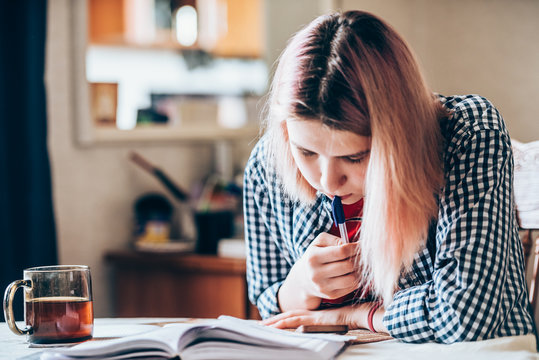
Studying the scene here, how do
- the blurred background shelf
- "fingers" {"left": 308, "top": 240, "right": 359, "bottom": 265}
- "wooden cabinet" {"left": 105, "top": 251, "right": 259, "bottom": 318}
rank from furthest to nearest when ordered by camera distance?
the blurred background shelf → "wooden cabinet" {"left": 105, "top": 251, "right": 259, "bottom": 318} → "fingers" {"left": 308, "top": 240, "right": 359, "bottom": 265}

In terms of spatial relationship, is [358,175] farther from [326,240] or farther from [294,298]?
[294,298]

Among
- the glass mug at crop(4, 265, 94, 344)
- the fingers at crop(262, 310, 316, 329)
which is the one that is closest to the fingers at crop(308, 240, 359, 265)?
the fingers at crop(262, 310, 316, 329)

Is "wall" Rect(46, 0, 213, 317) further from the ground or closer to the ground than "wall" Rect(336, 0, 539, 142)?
closer to the ground

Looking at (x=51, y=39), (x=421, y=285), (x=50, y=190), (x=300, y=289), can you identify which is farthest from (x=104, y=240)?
(x=421, y=285)

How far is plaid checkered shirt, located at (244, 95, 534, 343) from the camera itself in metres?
0.98

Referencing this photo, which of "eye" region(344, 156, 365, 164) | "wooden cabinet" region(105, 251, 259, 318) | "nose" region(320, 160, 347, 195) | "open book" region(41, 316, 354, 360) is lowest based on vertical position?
"wooden cabinet" region(105, 251, 259, 318)

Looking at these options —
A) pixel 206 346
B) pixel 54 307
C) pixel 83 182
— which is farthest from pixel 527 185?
pixel 83 182

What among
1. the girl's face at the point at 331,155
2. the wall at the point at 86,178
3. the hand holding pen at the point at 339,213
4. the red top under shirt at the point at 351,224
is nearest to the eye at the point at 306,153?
the girl's face at the point at 331,155

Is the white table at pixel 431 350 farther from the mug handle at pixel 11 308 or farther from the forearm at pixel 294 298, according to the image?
the forearm at pixel 294 298

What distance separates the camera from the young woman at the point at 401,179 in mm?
965

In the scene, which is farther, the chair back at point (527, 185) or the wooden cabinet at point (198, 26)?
the wooden cabinet at point (198, 26)

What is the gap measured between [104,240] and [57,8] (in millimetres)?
722

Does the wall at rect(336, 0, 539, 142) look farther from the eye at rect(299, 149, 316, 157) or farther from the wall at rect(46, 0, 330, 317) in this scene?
the eye at rect(299, 149, 316, 157)

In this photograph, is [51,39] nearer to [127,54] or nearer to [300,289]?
[300,289]
